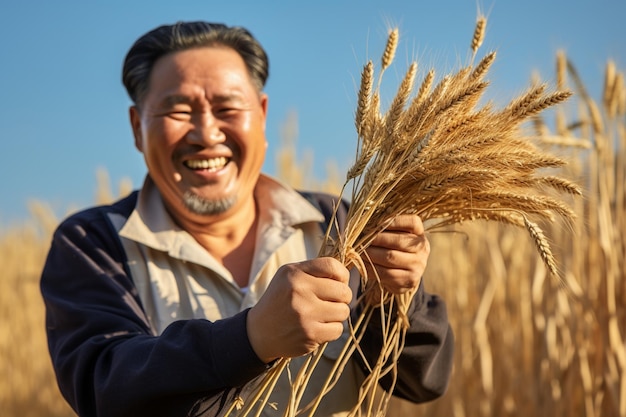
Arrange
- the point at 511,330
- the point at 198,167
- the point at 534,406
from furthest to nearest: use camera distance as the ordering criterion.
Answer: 1. the point at 511,330
2. the point at 534,406
3. the point at 198,167

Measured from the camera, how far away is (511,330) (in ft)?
12.2

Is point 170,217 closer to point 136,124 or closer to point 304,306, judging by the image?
point 136,124

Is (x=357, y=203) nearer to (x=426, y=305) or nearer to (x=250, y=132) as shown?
(x=426, y=305)

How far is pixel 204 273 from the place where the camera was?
2129 mm

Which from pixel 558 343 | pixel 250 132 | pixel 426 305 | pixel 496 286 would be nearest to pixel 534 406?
pixel 558 343

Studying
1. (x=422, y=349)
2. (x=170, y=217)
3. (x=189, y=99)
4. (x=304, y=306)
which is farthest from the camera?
(x=170, y=217)

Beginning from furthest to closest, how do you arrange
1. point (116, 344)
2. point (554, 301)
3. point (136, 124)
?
1. point (554, 301)
2. point (136, 124)
3. point (116, 344)

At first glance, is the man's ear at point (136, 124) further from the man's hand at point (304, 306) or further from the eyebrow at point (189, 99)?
the man's hand at point (304, 306)

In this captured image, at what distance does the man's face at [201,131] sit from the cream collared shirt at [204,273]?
115 millimetres

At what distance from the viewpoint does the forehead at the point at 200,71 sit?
2146 mm

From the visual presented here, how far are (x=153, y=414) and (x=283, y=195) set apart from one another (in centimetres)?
91

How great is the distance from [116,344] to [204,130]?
2.21 feet

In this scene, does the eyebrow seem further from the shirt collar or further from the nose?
the shirt collar

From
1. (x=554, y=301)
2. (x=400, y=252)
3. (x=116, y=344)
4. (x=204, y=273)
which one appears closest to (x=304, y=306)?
(x=400, y=252)
